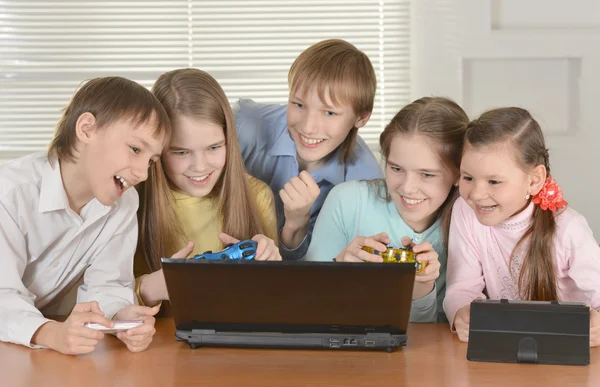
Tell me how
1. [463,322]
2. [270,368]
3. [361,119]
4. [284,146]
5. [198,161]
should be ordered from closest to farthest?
[270,368], [463,322], [198,161], [361,119], [284,146]

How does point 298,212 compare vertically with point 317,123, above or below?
below

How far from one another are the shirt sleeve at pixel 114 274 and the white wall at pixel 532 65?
2.16m

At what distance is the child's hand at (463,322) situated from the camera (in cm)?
159

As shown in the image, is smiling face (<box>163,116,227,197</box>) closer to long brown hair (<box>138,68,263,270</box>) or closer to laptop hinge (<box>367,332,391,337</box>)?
long brown hair (<box>138,68,263,270</box>)

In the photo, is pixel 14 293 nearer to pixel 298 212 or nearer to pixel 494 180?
pixel 298 212

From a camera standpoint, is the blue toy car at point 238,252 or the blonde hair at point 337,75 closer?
the blue toy car at point 238,252

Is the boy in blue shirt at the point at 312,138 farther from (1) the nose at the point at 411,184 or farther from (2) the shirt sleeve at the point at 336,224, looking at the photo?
(1) the nose at the point at 411,184

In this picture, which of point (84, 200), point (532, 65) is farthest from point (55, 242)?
point (532, 65)

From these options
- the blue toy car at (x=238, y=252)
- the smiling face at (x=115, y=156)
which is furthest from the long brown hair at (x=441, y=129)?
the smiling face at (x=115, y=156)

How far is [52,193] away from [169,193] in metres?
0.40

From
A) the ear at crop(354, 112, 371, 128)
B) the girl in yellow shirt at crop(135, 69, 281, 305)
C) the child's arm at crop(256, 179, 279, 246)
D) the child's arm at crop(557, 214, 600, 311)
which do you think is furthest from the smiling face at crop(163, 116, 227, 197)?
the child's arm at crop(557, 214, 600, 311)

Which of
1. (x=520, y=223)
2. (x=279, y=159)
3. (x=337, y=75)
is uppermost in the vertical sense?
(x=337, y=75)

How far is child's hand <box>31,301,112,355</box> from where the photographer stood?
57.9 inches

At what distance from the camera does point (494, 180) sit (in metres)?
1.79
